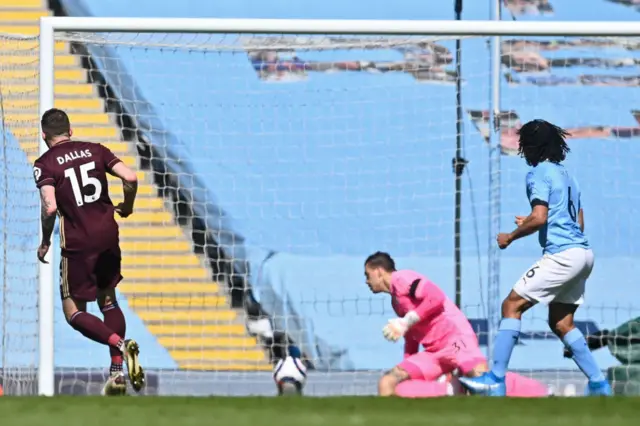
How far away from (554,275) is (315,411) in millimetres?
2080

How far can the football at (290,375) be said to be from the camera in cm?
847

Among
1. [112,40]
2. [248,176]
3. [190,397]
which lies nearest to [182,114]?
[248,176]

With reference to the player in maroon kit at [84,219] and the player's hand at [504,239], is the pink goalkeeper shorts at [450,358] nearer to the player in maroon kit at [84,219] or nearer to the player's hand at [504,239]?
the player's hand at [504,239]

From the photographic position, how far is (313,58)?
1252 centimetres

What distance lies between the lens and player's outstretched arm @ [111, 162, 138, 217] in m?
7.12

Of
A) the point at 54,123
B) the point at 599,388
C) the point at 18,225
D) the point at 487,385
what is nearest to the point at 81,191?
the point at 54,123

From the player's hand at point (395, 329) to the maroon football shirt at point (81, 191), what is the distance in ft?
4.58

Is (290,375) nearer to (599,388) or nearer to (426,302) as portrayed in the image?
(426,302)

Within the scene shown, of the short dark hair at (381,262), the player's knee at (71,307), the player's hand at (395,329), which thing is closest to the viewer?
the player's knee at (71,307)

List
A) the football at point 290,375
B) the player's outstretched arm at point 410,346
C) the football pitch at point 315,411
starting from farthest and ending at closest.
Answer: the football at point 290,375 < the player's outstretched arm at point 410,346 < the football pitch at point 315,411

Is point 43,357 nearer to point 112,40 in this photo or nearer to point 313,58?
point 112,40

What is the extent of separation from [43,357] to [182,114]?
4750mm

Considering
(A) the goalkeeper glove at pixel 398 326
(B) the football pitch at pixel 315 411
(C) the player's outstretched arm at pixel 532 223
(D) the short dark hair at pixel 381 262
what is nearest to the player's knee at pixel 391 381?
(A) the goalkeeper glove at pixel 398 326

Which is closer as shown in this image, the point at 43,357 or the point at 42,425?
the point at 42,425
